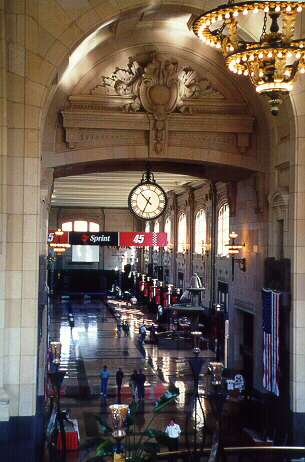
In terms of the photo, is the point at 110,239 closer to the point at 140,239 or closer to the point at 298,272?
the point at 140,239

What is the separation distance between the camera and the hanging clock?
19.8 metres

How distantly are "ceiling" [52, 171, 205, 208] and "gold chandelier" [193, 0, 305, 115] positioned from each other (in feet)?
66.7

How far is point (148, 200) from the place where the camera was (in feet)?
65.5

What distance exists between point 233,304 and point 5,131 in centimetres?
1178

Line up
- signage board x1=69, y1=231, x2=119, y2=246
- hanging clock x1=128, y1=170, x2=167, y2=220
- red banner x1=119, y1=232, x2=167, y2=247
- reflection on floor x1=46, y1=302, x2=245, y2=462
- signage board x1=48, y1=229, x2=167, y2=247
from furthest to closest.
Answer: 1. red banner x1=119, y1=232, x2=167, y2=247
2. signage board x1=48, y1=229, x2=167, y2=247
3. signage board x1=69, y1=231, x2=119, y2=246
4. reflection on floor x1=46, y1=302, x2=245, y2=462
5. hanging clock x1=128, y1=170, x2=167, y2=220

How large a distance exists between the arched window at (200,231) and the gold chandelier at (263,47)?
24163 mm

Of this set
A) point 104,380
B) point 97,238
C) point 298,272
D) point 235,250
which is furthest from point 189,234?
point 298,272

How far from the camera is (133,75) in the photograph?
18.9m

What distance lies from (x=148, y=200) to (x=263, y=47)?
390 inches

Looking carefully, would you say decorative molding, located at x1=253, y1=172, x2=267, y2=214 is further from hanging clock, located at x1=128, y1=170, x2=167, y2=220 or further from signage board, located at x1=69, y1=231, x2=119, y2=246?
signage board, located at x1=69, y1=231, x2=119, y2=246

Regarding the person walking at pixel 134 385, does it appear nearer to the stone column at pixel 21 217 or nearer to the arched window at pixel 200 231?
the stone column at pixel 21 217

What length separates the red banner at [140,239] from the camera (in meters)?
29.4

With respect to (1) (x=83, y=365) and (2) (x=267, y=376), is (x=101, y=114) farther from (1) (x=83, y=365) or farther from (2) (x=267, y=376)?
(1) (x=83, y=365)

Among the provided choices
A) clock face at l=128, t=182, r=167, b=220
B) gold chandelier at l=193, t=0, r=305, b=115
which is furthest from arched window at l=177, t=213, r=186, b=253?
gold chandelier at l=193, t=0, r=305, b=115
